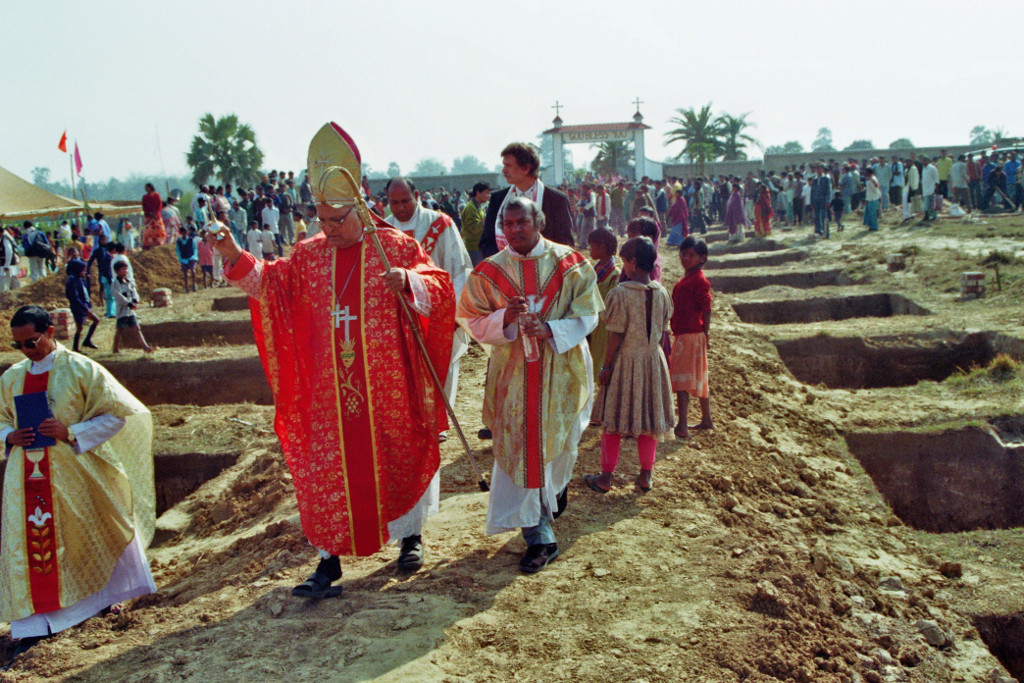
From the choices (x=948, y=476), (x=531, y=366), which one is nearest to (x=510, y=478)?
(x=531, y=366)

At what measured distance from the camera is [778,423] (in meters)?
7.80

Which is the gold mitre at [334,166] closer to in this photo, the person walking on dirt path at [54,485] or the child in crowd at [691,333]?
the person walking on dirt path at [54,485]

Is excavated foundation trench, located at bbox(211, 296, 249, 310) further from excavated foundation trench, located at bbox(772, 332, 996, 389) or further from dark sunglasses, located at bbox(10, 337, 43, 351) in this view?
dark sunglasses, located at bbox(10, 337, 43, 351)

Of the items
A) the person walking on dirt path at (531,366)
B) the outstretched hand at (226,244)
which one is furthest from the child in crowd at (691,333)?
the outstretched hand at (226,244)

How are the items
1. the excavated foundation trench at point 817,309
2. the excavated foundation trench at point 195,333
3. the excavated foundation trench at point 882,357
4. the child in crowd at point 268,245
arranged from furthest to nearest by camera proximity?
the child in crowd at point 268,245 → the excavated foundation trench at point 195,333 → the excavated foundation trench at point 817,309 → the excavated foundation trench at point 882,357

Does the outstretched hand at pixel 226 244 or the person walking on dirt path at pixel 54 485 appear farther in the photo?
the person walking on dirt path at pixel 54 485

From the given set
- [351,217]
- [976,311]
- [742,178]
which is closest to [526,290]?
[351,217]

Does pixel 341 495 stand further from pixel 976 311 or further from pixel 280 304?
pixel 976 311

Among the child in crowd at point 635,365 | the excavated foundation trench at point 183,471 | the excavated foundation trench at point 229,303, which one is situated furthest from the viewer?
the excavated foundation trench at point 229,303

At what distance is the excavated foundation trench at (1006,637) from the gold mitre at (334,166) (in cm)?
428

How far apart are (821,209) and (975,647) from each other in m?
18.2

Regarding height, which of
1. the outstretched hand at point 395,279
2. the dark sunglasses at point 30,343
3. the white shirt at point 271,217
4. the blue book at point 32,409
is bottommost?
the blue book at point 32,409

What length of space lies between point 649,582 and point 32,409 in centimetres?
383

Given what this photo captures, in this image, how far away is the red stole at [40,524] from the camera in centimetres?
501
